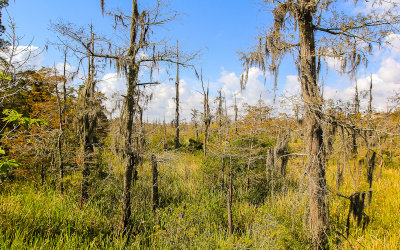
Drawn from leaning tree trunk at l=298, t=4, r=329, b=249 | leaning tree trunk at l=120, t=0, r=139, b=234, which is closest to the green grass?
leaning tree trunk at l=298, t=4, r=329, b=249

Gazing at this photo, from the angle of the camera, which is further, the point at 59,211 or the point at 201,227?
the point at 201,227

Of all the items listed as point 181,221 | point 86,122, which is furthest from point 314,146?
point 86,122

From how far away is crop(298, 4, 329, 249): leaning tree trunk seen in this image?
4211 mm

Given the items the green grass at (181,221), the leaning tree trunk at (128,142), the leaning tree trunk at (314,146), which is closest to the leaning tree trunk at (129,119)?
the leaning tree trunk at (128,142)

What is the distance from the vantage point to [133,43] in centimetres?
579

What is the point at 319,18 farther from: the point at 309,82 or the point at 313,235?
the point at 313,235

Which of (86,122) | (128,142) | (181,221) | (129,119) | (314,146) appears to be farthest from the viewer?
(86,122)

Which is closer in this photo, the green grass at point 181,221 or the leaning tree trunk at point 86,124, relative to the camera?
the green grass at point 181,221

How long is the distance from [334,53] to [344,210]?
201 inches

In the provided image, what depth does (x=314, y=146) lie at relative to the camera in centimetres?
437

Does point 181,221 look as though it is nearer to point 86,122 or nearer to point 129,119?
point 129,119

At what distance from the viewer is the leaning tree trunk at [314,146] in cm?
421

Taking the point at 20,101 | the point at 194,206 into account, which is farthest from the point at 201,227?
the point at 20,101

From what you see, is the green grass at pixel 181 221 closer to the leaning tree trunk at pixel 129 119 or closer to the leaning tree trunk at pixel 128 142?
the leaning tree trunk at pixel 128 142
